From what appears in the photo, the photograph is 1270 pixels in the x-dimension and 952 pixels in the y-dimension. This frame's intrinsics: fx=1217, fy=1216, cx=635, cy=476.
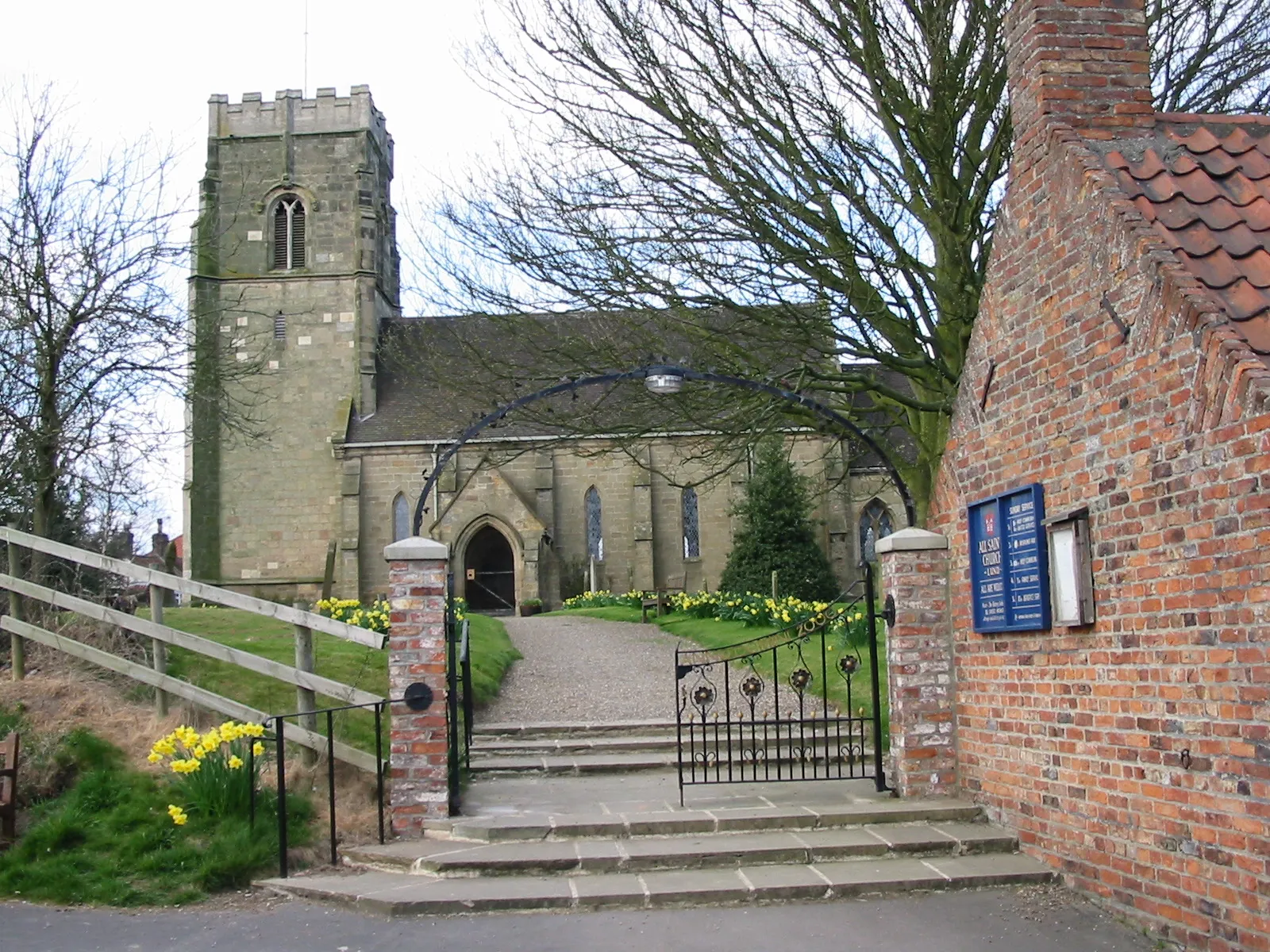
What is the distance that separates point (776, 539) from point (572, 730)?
803 inches

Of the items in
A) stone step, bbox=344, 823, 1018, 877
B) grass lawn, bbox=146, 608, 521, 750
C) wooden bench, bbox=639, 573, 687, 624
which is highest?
wooden bench, bbox=639, 573, 687, 624

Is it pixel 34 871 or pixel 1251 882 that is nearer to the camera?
pixel 1251 882

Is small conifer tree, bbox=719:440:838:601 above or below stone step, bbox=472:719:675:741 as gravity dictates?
above

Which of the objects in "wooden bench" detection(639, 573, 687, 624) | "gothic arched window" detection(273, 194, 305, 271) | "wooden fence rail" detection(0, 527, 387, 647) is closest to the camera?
"wooden fence rail" detection(0, 527, 387, 647)

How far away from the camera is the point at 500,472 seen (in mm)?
37594

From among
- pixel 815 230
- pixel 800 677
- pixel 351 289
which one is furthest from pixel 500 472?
pixel 800 677

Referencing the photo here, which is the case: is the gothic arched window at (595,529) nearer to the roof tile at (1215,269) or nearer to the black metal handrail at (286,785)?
the black metal handrail at (286,785)

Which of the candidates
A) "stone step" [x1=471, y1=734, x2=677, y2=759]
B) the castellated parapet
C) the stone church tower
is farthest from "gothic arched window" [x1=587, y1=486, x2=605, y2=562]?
"stone step" [x1=471, y1=734, x2=677, y2=759]

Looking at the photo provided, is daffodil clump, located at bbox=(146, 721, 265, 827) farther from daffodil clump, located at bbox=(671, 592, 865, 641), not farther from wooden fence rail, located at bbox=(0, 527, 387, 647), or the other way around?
daffodil clump, located at bbox=(671, 592, 865, 641)

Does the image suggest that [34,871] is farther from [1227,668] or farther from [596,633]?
[596,633]

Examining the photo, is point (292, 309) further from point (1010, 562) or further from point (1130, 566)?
point (1130, 566)

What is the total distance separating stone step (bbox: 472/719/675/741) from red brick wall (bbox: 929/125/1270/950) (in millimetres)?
5087

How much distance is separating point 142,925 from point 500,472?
30.9m

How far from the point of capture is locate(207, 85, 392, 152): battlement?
40.2 meters
